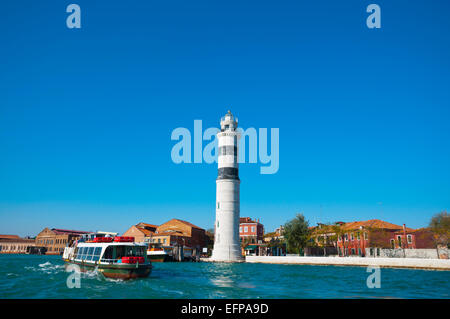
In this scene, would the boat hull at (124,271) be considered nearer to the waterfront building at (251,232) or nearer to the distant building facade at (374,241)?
the distant building facade at (374,241)

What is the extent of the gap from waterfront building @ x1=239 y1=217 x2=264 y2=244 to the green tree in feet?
45.9

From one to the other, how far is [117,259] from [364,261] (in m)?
40.7

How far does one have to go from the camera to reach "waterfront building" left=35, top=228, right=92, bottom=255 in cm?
12988

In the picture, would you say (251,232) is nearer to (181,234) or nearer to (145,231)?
(181,234)

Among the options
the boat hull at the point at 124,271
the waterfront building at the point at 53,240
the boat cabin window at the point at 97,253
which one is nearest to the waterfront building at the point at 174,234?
the waterfront building at the point at 53,240

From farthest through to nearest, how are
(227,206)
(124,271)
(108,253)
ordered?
(227,206), (108,253), (124,271)

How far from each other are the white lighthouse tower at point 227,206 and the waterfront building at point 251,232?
17919 mm

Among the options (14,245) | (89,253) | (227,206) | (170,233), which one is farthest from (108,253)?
(14,245)

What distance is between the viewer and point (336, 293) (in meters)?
22.8

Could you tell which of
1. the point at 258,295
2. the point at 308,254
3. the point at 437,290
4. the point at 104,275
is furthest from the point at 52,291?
the point at 308,254

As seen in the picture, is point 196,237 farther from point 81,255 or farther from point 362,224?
point 81,255

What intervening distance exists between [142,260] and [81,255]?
9012 mm

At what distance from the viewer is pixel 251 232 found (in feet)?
289

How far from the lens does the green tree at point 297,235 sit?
73250mm
